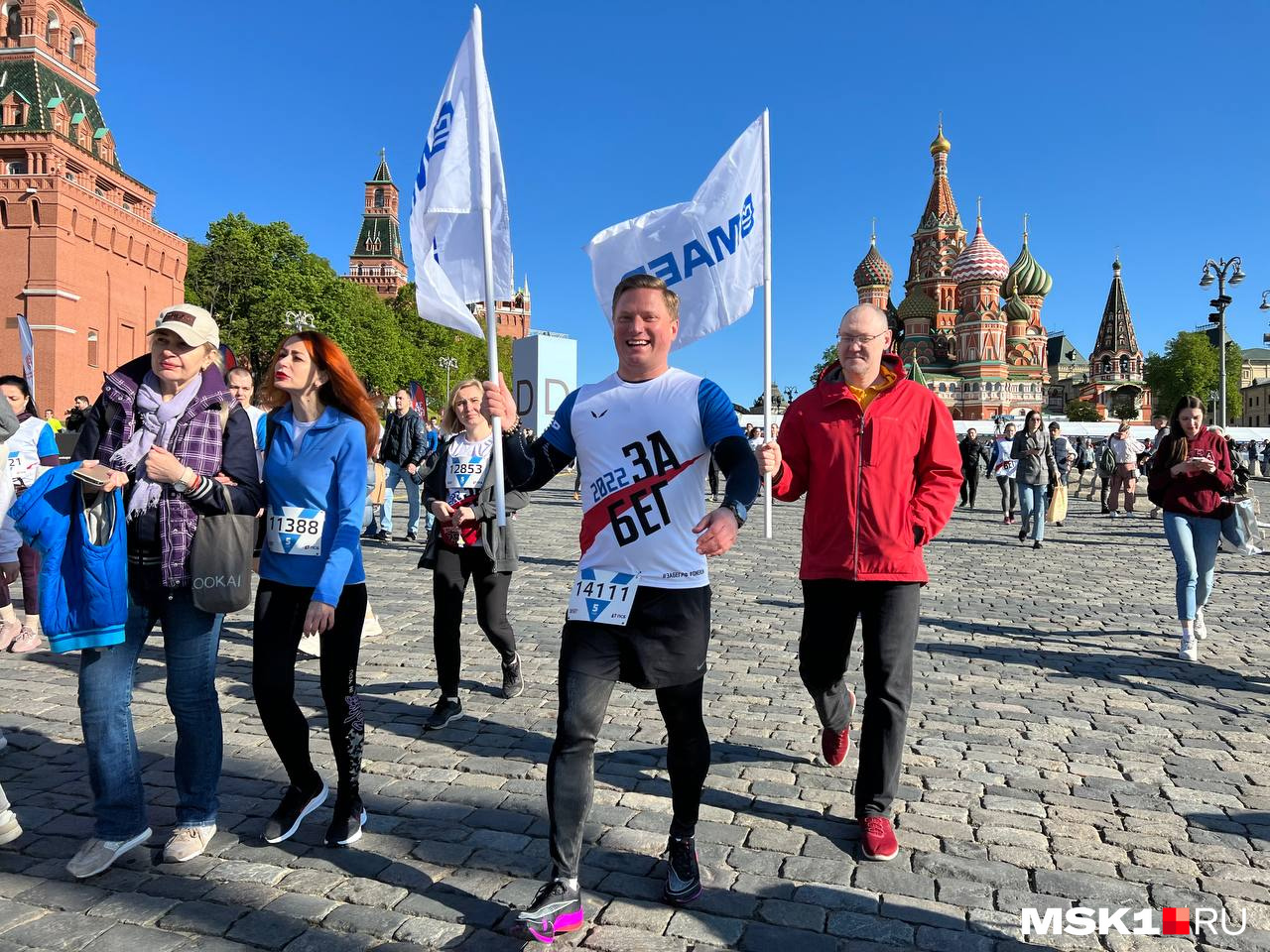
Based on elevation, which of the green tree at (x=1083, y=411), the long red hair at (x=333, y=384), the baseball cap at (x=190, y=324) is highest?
the green tree at (x=1083, y=411)

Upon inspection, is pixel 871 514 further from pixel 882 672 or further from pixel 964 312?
pixel 964 312

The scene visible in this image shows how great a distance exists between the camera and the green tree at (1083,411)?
118188 millimetres

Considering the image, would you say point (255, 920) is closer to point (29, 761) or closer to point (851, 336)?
point (29, 761)

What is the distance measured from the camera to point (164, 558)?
317cm

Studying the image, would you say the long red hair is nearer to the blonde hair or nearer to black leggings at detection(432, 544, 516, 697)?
black leggings at detection(432, 544, 516, 697)

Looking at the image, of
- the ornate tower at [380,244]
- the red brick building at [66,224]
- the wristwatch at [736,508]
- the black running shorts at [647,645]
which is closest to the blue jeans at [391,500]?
the black running shorts at [647,645]

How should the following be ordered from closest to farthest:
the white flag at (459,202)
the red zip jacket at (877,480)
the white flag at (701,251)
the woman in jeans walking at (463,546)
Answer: the red zip jacket at (877,480)
the white flag at (459,202)
the white flag at (701,251)
the woman in jeans walking at (463,546)

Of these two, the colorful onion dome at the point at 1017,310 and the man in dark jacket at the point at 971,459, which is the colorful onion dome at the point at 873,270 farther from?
the man in dark jacket at the point at 971,459

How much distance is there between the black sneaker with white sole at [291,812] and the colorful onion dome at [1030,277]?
11893 cm

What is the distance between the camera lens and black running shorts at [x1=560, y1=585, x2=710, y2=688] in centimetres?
295

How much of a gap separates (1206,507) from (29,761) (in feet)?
25.6

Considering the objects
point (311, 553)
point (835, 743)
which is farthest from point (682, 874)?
point (311, 553)

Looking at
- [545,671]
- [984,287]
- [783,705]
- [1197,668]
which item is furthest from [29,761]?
[984,287]

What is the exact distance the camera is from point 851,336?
384cm
